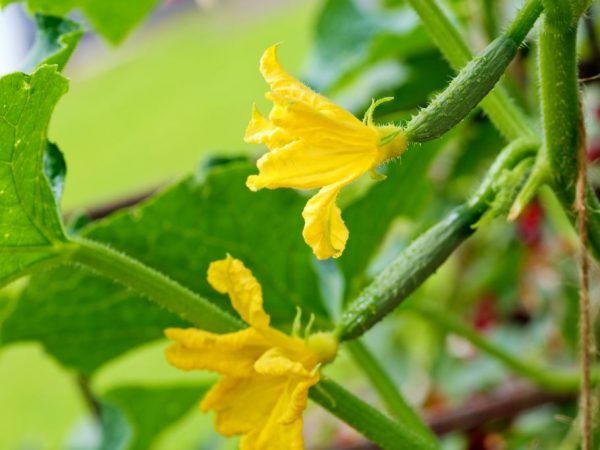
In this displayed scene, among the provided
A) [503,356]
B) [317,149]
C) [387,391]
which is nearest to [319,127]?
[317,149]

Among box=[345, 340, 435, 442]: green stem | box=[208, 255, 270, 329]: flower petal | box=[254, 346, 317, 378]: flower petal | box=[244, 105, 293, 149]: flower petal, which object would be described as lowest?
box=[345, 340, 435, 442]: green stem

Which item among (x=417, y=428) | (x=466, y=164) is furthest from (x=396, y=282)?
(x=466, y=164)

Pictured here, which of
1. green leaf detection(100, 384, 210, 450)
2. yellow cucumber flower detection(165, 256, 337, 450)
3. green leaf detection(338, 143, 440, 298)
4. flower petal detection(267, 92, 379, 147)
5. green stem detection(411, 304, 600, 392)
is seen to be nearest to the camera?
flower petal detection(267, 92, 379, 147)

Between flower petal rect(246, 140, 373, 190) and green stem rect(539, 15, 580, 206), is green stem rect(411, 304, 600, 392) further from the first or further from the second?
flower petal rect(246, 140, 373, 190)

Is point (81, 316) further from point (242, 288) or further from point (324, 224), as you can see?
point (324, 224)

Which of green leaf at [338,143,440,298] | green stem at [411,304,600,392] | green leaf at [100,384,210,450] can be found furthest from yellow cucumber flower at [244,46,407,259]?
green leaf at [100,384,210,450]

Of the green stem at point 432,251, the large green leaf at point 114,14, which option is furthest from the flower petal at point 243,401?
the large green leaf at point 114,14

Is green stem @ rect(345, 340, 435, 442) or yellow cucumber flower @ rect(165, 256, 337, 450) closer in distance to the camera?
yellow cucumber flower @ rect(165, 256, 337, 450)
